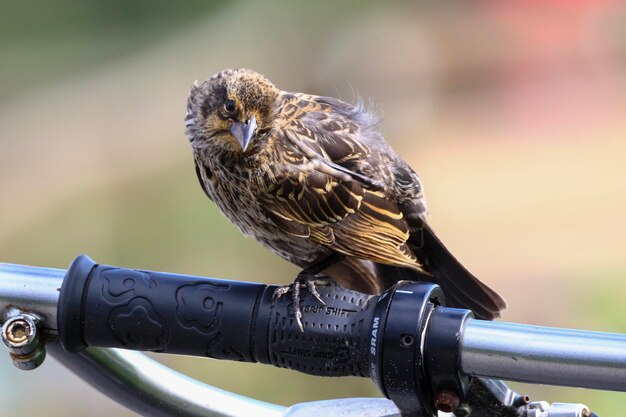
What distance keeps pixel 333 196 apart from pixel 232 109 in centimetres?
23

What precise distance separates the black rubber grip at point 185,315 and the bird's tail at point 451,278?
1.92 feet

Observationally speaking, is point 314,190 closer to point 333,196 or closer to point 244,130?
point 333,196

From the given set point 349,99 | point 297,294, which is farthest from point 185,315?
point 349,99

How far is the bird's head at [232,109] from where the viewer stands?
1.92 m

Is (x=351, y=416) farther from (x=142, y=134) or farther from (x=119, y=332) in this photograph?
(x=142, y=134)

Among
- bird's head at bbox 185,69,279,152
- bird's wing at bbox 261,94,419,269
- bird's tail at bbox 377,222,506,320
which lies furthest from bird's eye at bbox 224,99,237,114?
bird's tail at bbox 377,222,506,320

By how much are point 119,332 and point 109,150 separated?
9.86ft

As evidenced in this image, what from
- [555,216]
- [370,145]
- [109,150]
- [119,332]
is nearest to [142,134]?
[109,150]

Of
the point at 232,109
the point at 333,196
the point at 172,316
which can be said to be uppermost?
the point at 232,109

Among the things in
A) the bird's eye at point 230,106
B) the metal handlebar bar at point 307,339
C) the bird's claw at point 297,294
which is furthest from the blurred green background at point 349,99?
the metal handlebar bar at point 307,339

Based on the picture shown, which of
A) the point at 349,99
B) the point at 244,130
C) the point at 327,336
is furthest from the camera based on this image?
the point at 349,99

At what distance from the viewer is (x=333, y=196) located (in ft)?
6.37

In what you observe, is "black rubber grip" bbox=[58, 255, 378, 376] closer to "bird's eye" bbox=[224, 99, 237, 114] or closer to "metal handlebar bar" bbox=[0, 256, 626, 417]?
"metal handlebar bar" bbox=[0, 256, 626, 417]

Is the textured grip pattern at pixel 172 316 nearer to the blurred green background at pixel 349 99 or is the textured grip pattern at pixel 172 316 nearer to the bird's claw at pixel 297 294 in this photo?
the bird's claw at pixel 297 294
